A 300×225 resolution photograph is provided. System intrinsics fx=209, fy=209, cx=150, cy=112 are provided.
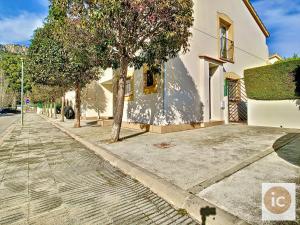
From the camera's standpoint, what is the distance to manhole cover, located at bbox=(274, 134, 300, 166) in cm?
481

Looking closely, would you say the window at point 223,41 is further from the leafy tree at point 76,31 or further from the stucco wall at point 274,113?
the leafy tree at point 76,31

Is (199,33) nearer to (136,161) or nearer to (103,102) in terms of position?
(136,161)

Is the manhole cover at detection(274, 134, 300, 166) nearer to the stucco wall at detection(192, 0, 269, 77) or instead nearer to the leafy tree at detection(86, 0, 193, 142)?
the leafy tree at detection(86, 0, 193, 142)

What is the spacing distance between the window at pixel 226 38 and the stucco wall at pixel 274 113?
4060mm

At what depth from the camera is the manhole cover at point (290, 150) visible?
481cm

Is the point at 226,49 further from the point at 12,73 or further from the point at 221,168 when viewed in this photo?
the point at 12,73

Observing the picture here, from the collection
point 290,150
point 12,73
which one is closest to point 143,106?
point 290,150

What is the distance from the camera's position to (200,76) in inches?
448

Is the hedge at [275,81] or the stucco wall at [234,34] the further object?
the stucco wall at [234,34]

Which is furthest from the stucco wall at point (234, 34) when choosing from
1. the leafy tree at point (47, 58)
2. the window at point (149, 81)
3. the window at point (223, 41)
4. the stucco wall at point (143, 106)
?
the leafy tree at point (47, 58)

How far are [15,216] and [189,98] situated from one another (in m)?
9.18

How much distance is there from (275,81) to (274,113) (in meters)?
1.58

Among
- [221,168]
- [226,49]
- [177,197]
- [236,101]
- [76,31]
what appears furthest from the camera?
[226,49]

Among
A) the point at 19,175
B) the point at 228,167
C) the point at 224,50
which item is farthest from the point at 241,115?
the point at 19,175
